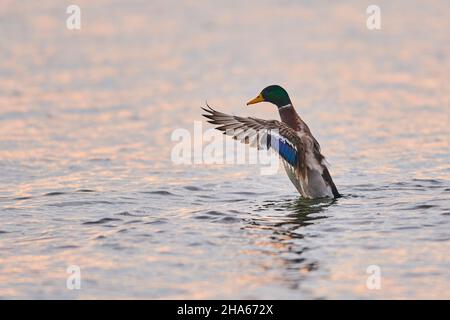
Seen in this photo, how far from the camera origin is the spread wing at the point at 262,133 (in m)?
11.6

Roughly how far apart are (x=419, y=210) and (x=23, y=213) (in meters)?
4.47

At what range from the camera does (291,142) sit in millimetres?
11836

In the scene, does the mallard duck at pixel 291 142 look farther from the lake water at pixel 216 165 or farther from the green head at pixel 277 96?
the lake water at pixel 216 165

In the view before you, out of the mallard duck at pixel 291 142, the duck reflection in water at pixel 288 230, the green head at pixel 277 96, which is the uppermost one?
the green head at pixel 277 96

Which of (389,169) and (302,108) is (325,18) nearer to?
(302,108)

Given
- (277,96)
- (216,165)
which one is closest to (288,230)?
(277,96)

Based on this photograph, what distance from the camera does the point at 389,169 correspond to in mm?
13867

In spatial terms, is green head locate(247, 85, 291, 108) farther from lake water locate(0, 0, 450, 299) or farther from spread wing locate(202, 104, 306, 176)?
lake water locate(0, 0, 450, 299)

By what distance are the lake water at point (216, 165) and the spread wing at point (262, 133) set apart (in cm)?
67

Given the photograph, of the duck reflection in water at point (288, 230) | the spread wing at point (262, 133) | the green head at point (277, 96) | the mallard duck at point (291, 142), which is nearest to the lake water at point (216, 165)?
the duck reflection in water at point (288, 230)

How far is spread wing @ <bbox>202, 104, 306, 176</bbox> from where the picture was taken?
1157cm

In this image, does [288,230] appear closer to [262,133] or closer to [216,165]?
[262,133]

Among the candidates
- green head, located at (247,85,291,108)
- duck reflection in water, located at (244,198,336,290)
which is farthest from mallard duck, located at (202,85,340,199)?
duck reflection in water, located at (244,198,336,290)

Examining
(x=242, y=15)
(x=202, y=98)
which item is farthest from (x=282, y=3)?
(x=202, y=98)
